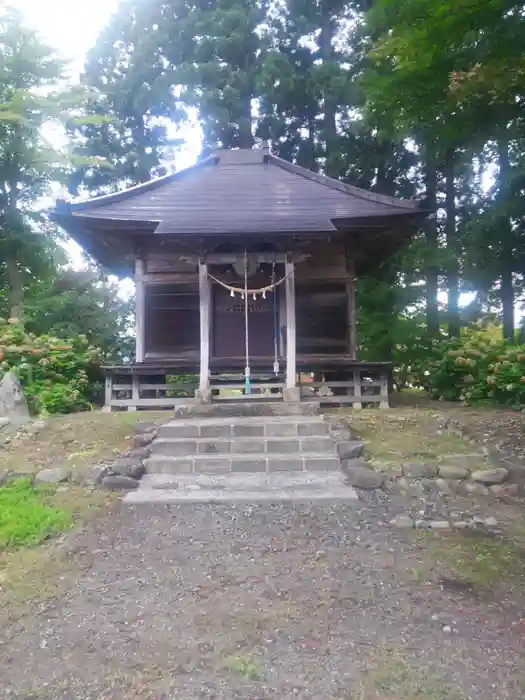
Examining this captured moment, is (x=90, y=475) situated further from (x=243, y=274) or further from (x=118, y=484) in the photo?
(x=243, y=274)

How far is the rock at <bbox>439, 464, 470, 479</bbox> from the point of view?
567 centimetres

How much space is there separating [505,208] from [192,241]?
887 centimetres

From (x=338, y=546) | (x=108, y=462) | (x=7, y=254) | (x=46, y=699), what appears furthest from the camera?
(x=7, y=254)

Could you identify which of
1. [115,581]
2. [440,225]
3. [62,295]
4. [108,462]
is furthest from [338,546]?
[440,225]

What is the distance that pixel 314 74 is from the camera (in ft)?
58.9

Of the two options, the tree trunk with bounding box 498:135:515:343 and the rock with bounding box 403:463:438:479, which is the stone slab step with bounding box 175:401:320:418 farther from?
the tree trunk with bounding box 498:135:515:343

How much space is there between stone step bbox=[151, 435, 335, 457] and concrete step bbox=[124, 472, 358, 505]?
553mm

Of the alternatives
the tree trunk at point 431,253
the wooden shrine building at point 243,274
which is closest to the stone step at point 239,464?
the wooden shrine building at point 243,274

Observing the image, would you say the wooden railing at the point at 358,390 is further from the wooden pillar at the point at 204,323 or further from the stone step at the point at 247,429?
the stone step at the point at 247,429

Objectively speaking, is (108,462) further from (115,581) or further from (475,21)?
(475,21)

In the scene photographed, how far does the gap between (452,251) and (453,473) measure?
415 inches

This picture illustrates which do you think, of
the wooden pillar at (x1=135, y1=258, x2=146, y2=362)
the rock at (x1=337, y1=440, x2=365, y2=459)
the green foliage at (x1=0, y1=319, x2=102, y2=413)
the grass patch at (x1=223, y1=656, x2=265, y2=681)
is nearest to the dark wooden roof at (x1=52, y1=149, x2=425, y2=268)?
the wooden pillar at (x1=135, y1=258, x2=146, y2=362)

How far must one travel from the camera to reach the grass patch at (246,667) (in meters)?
2.69

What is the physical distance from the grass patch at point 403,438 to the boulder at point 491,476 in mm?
176
